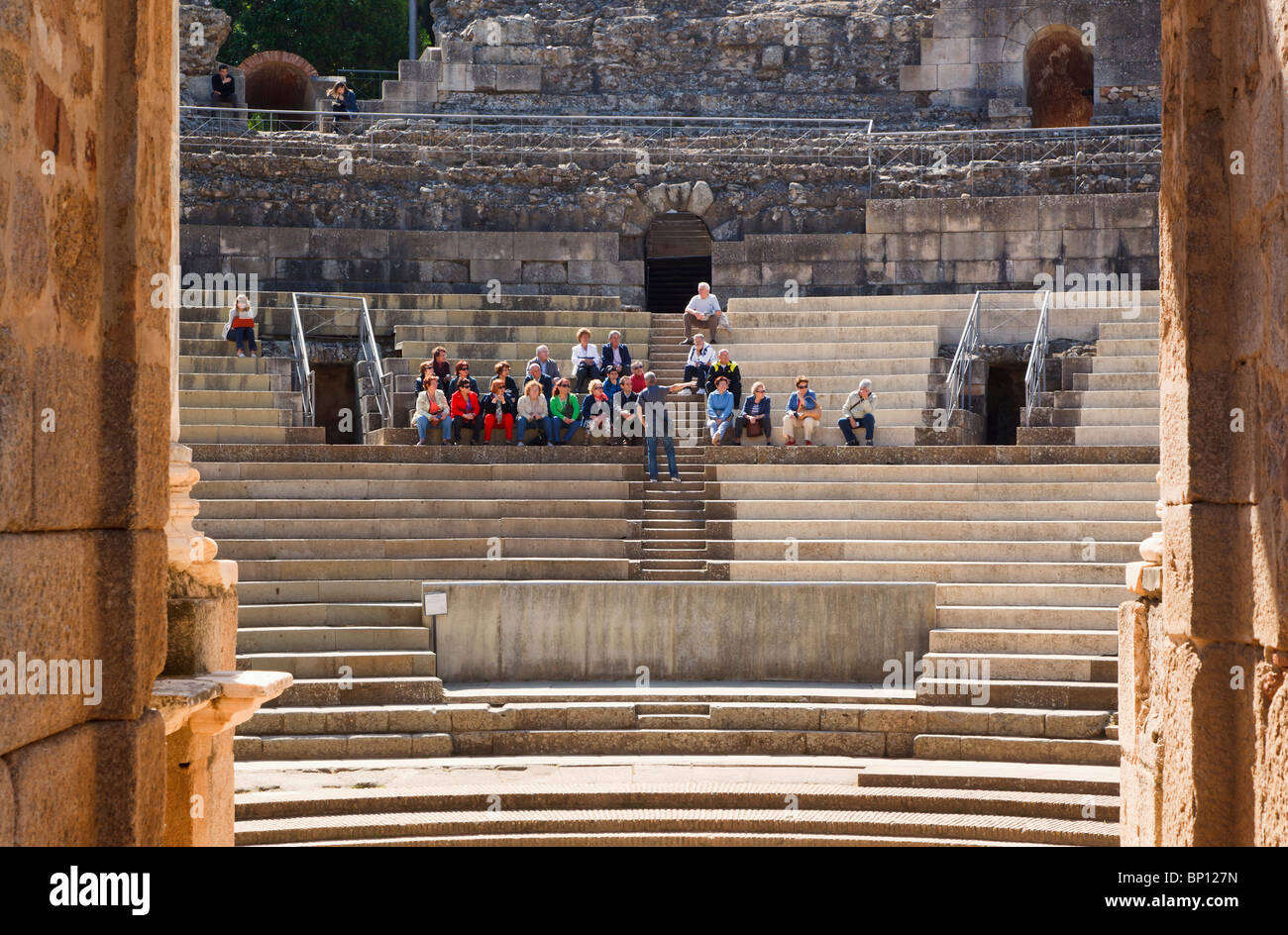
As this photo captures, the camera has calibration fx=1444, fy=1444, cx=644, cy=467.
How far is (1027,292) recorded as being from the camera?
17797 millimetres

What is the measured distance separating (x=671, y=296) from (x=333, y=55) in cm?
1532

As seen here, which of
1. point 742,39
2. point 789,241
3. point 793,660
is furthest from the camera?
point 742,39

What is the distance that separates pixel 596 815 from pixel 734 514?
5014 millimetres

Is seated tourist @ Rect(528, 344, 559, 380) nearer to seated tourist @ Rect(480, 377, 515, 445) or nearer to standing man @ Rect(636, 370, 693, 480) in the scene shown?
seated tourist @ Rect(480, 377, 515, 445)

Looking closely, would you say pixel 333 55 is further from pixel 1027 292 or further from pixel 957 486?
pixel 957 486

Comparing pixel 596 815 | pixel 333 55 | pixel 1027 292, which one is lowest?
pixel 596 815

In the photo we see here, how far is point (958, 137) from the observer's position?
23.1 meters

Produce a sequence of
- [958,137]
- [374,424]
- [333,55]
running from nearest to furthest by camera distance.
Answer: [374,424]
[958,137]
[333,55]

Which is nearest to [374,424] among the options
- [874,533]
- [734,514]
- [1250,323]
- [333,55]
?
[734,514]

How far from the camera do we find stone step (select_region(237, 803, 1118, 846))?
8.68 metres

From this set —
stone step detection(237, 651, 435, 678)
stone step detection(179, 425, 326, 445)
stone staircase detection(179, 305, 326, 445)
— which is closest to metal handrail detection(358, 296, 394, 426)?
stone staircase detection(179, 305, 326, 445)

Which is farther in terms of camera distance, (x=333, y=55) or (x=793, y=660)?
(x=333, y=55)

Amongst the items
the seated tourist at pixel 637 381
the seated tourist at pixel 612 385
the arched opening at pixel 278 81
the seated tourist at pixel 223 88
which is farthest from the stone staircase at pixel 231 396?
the arched opening at pixel 278 81

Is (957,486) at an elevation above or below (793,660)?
above
